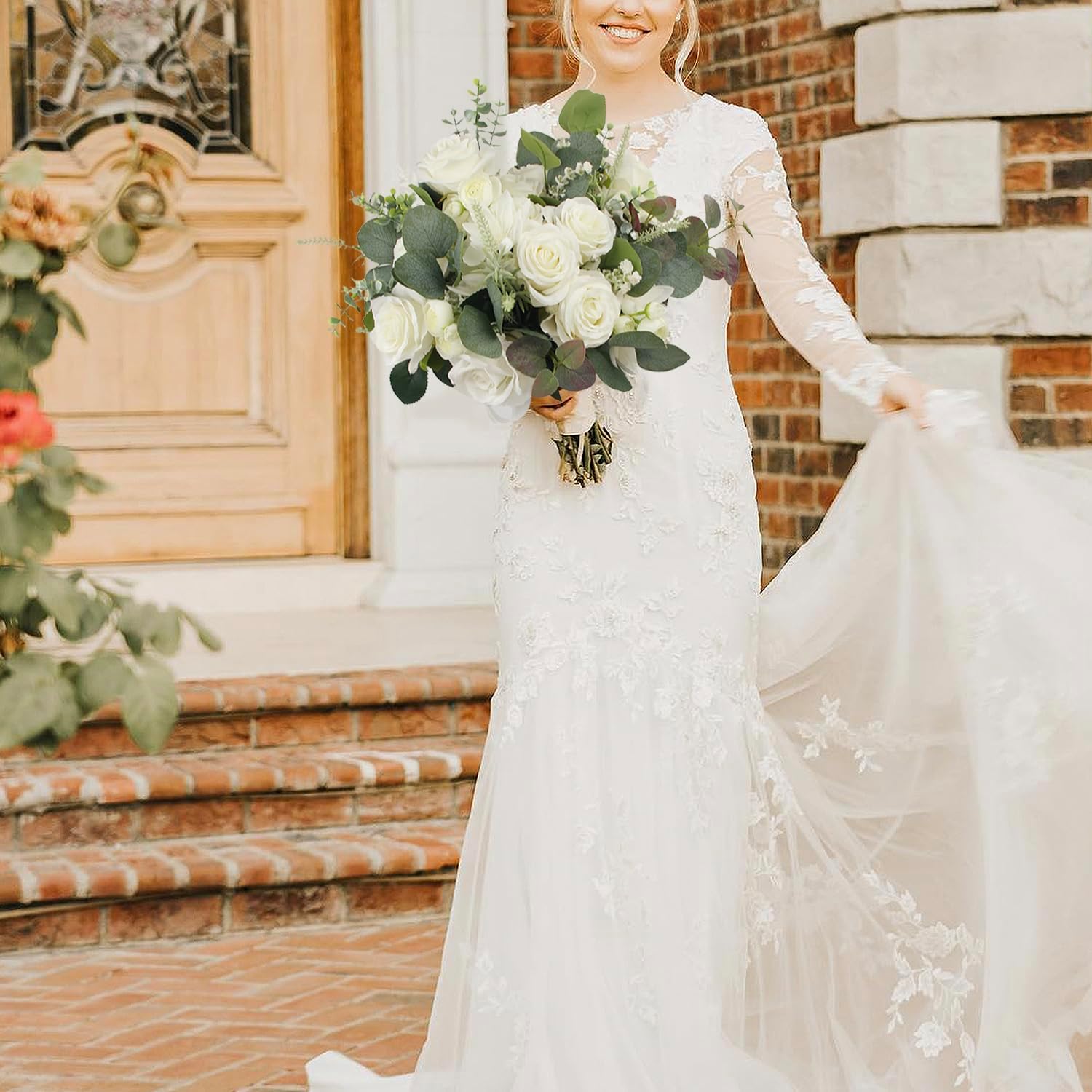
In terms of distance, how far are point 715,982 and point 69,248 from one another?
7.05 ft

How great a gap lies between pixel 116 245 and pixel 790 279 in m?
2.00

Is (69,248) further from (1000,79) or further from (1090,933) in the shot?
(1000,79)

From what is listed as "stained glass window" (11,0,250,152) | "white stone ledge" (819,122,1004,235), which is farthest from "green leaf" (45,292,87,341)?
"stained glass window" (11,0,250,152)

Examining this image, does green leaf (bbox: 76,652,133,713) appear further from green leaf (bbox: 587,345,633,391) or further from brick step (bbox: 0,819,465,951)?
brick step (bbox: 0,819,465,951)

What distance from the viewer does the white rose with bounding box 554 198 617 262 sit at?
281cm

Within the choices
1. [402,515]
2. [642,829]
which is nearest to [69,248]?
[642,829]

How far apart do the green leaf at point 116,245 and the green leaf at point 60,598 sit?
0.26m

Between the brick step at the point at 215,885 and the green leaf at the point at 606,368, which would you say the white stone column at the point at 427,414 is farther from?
the green leaf at the point at 606,368

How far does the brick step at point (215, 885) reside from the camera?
4.80 meters

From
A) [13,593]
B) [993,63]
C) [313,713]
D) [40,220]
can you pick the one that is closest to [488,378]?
[40,220]

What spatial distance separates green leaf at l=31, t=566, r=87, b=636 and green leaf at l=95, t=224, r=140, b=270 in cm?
26

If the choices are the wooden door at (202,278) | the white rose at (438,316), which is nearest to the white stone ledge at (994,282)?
the wooden door at (202,278)

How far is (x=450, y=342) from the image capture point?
285cm

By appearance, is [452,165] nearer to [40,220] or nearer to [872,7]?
[40,220]
